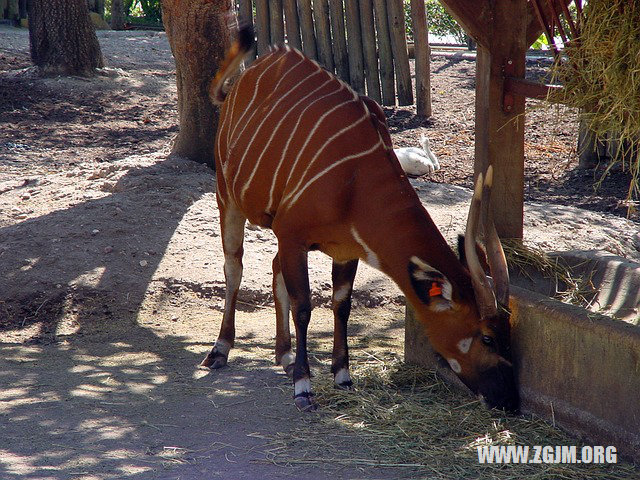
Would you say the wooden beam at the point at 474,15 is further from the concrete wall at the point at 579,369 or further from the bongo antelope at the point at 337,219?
the concrete wall at the point at 579,369

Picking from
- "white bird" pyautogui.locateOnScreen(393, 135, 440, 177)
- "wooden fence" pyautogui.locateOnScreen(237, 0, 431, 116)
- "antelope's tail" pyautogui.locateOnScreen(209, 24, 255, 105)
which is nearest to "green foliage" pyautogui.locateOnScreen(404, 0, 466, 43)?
"wooden fence" pyautogui.locateOnScreen(237, 0, 431, 116)

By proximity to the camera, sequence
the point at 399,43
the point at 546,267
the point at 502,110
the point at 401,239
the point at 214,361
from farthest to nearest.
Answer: the point at 399,43 → the point at 214,361 → the point at 546,267 → the point at 502,110 → the point at 401,239

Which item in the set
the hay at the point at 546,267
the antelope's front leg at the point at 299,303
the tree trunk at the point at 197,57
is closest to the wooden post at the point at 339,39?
the tree trunk at the point at 197,57

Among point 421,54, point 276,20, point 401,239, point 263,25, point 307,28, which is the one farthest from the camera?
point 263,25

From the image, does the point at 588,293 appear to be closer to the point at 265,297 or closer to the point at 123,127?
the point at 265,297

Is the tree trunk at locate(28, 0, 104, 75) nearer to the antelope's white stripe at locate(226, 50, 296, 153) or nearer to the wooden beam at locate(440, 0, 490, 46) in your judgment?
the antelope's white stripe at locate(226, 50, 296, 153)

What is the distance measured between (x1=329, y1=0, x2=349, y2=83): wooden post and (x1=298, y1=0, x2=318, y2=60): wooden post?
0.28 m

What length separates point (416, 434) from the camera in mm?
3820

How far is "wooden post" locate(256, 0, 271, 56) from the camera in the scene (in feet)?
34.7

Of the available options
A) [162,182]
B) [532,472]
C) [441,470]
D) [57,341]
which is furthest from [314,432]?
[162,182]

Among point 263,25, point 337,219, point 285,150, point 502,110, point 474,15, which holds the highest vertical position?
point 263,25

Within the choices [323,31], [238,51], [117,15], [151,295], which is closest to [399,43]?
[323,31]

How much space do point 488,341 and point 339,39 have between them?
22.8ft

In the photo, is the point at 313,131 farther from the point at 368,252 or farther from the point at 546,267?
the point at 546,267
